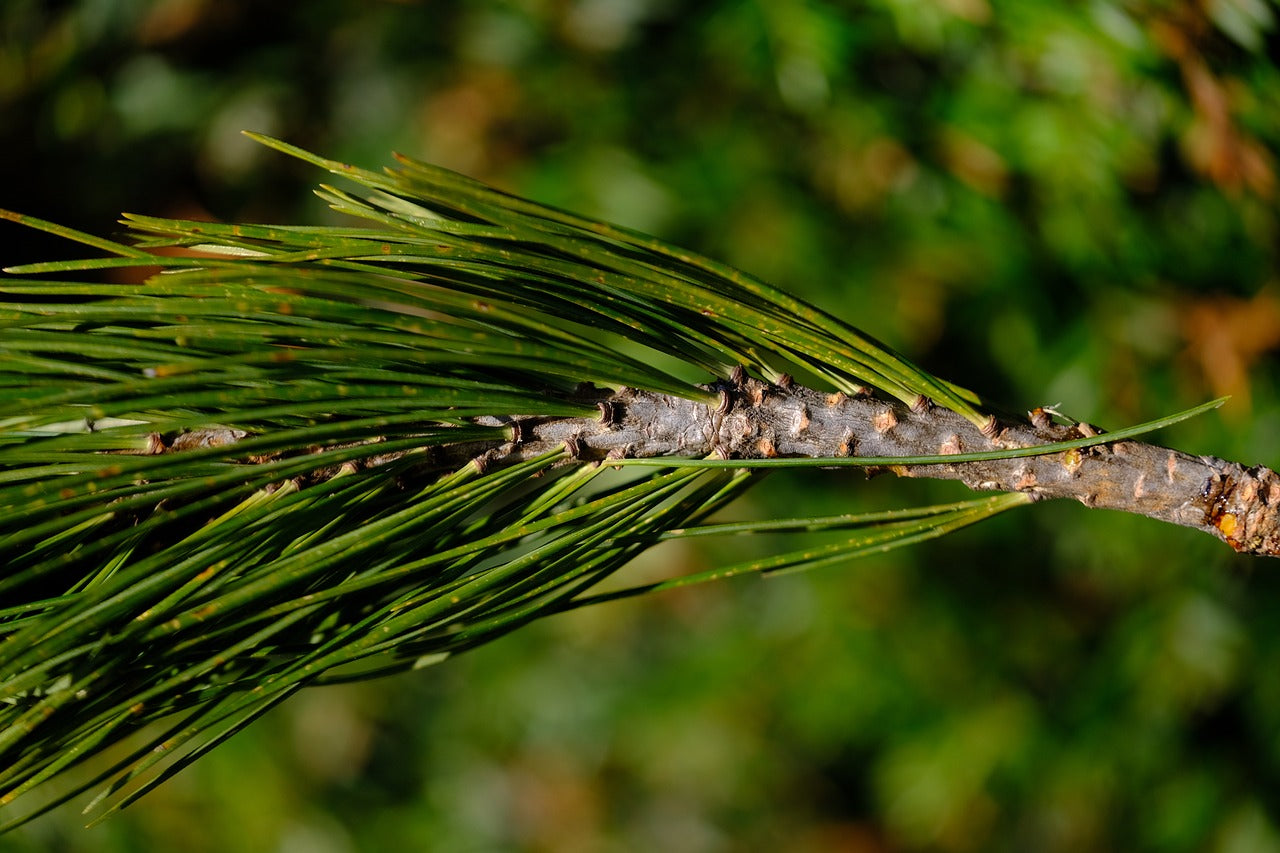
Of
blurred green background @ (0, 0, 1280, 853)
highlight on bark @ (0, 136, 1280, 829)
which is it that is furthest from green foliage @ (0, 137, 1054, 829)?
blurred green background @ (0, 0, 1280, 853)

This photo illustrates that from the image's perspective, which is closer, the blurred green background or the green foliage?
the green foliage

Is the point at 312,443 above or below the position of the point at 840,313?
below

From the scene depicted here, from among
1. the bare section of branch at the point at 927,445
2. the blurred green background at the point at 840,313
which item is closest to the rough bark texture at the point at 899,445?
the bare section of branch at the point at 927,445

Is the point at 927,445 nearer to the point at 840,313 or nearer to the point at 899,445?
the point at 899,445

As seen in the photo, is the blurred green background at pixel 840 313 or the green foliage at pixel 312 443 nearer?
the green foliage at pixel 312 443

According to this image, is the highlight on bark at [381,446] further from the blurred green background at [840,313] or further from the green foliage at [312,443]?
the blurred green background at [840,313]

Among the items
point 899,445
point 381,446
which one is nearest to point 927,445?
point 899,445

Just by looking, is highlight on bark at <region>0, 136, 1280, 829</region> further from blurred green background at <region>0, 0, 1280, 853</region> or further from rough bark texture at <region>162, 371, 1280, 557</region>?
blurred green background at <region>0, 0, 1280, 853</region>
